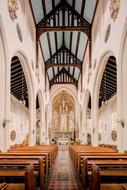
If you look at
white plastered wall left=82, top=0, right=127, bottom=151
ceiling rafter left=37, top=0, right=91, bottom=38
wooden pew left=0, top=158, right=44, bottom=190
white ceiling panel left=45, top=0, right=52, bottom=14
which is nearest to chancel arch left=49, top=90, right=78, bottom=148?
ceiling rafter left=37, top=0, right=91, bottom=38

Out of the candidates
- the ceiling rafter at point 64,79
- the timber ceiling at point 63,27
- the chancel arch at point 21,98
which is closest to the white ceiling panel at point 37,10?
the timber ceiling at point 63,27

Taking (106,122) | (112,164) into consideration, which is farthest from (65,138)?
(112,164)

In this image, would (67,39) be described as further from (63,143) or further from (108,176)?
(108,176)

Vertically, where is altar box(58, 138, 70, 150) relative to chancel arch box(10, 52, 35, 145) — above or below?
below

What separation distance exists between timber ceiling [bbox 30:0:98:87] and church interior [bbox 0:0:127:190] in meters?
0.07

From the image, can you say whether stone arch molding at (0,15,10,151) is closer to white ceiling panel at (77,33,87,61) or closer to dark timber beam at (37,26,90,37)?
dark timber beam at (37,26,90,37)

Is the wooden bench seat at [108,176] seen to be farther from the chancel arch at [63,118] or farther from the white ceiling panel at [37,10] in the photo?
the chancel arch at [63,118]

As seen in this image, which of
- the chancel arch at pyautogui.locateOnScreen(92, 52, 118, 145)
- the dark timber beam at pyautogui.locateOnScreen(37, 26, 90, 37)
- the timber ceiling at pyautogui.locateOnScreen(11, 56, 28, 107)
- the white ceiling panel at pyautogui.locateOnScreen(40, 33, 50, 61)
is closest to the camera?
the chancel arch at pyautogui.locateOnScreen(92, 52, 118, 145)

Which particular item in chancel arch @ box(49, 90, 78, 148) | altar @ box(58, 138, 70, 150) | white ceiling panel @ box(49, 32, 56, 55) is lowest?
altar @ box(58, 138, 70, 150)

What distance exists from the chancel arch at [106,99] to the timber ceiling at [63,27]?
9.90ft

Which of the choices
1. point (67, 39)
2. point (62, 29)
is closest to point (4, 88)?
point (62, 29)

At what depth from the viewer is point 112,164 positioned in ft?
20.8

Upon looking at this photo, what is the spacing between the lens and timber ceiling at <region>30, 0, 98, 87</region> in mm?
18639

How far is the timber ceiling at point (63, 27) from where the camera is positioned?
18.6m
